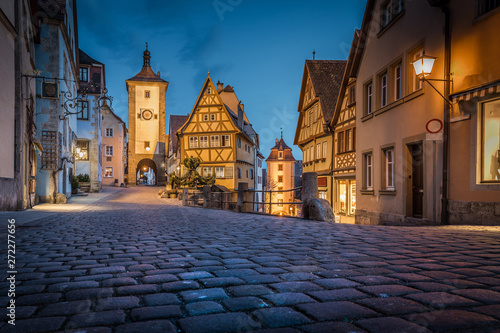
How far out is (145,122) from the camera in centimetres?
5078

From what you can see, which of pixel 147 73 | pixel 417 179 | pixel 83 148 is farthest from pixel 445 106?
pixel 147 73

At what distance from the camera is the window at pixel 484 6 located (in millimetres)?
8538

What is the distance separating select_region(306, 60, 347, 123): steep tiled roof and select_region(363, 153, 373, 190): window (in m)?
6.17

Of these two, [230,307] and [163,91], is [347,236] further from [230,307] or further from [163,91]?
[163,91]

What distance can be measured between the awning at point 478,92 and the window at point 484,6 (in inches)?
73.9

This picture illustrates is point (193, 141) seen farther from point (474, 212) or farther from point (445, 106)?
point (474, 212)

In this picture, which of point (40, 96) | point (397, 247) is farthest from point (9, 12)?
point (397, 247)

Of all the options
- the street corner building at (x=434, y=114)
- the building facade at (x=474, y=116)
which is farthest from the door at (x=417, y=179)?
the building facade at (x=474, y=116)

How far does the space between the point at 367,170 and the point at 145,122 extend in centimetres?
4065

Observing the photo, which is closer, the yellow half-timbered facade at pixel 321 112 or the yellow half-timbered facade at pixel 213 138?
the yellow half-timbered facade at pixel 321 112

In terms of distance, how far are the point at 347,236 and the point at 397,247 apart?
4.19ft

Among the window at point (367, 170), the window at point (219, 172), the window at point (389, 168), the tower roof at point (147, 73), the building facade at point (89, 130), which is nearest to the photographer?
the window at point (389, 168)

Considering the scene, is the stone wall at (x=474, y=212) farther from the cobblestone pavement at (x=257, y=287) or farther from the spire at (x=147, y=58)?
the spire at (x=147, y=58)

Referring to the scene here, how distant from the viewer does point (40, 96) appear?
17047mm
